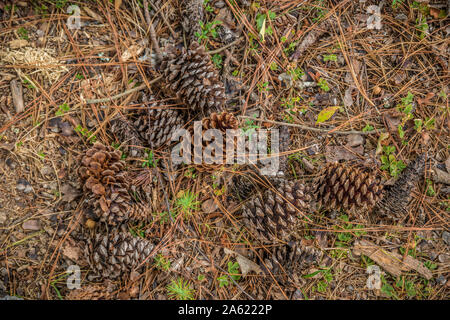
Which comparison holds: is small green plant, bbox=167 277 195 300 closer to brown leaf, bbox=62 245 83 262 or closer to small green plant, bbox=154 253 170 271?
small green plant, bbox=154 253 170 271

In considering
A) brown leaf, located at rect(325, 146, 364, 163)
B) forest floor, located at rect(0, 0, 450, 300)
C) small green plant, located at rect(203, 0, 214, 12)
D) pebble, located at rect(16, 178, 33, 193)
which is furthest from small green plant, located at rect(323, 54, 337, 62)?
pebble, located at rect(16, 178, 33, 193)

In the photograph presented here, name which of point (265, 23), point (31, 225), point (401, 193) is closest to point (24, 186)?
point (31, 225)

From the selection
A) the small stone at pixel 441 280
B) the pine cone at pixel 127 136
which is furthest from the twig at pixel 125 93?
the small stone at pixel 441 280

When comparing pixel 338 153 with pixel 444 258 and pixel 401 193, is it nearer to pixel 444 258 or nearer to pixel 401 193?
pixel 401 193

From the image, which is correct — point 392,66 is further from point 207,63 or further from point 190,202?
point 190,202

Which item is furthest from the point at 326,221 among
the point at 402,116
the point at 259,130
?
the point at 402,116

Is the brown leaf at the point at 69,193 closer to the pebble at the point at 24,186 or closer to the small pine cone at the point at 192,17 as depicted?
the pebble at the point at 24,186
